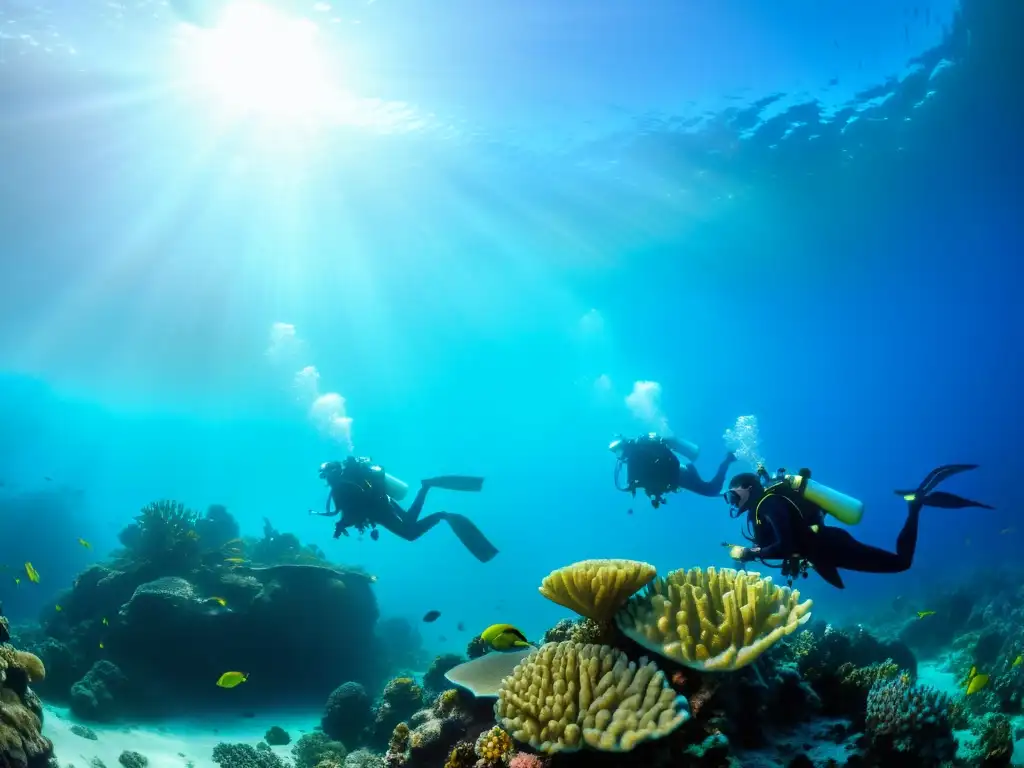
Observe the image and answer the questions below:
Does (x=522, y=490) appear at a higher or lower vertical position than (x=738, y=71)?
higher

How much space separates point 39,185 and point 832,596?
52.1 metres

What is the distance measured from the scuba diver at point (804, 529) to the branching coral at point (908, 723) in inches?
41.1

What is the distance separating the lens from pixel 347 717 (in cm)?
1027

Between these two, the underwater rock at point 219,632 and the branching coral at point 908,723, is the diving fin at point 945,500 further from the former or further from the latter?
the underwater rock at point 219,632

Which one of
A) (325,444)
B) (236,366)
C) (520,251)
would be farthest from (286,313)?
(325,444)

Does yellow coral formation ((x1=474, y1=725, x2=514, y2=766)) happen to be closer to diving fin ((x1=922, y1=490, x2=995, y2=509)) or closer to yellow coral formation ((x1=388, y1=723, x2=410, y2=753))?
yellow coral formation ((x1=388, y1=723, x2=410, y2=753))

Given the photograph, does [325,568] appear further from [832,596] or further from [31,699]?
[832,596]

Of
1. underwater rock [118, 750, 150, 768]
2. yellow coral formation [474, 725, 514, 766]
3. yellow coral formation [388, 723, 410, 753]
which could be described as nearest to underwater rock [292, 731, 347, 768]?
underwater rock [118, 750, 150, 768]

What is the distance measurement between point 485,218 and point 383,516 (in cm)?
2558

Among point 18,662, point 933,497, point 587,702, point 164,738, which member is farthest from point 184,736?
point 933,497

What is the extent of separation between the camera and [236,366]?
56.4m

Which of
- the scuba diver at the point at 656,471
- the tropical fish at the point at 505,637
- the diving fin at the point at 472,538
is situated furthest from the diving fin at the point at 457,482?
the tropical fish at the point at 505,637

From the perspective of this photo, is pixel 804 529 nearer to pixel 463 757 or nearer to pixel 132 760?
pixel 463 757

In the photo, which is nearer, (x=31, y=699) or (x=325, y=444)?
(x=31, y=699)
